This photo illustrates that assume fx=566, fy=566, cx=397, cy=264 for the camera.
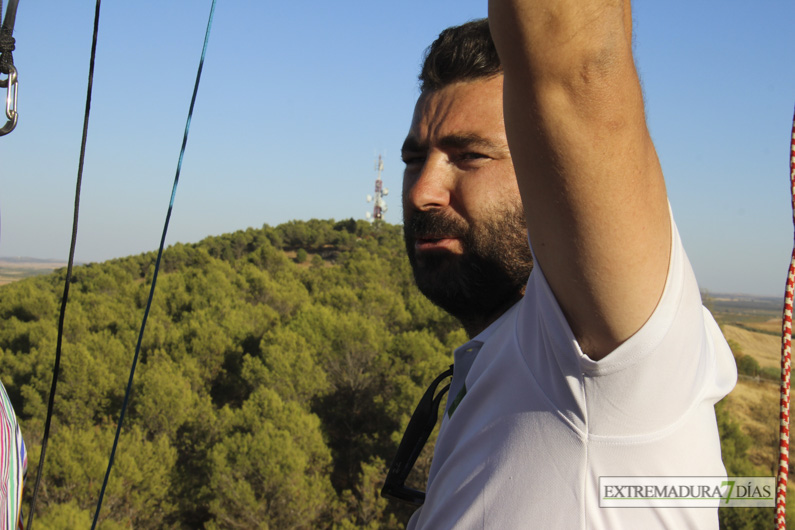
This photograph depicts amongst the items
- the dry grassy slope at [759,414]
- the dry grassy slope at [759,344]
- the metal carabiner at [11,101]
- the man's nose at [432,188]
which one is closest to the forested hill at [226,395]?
the dry grassy slope at [759,414]

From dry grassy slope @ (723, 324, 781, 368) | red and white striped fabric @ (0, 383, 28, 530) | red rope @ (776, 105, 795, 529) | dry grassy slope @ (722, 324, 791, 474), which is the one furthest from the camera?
dry grassy slope @ (723, 324, 781, 368)

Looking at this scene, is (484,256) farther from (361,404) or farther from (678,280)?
(361,404)

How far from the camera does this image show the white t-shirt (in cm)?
62

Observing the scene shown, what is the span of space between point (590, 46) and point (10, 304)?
24991mm

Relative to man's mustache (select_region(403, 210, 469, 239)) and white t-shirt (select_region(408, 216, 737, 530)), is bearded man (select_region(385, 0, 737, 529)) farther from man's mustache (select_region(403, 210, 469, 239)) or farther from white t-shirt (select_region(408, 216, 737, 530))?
man's mustache (select_region(403, 210, 469, 239))

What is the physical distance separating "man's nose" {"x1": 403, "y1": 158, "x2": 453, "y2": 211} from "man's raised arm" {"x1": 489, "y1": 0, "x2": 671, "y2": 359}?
58cm

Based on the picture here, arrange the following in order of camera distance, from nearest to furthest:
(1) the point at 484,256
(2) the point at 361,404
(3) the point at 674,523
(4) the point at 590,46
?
1. (4) the point at 590,46
2. (3) the point at 674,523
3. (1) the point at 484,256
4. (2) the point at 361,404

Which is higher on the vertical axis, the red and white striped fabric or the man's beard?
the man's beard

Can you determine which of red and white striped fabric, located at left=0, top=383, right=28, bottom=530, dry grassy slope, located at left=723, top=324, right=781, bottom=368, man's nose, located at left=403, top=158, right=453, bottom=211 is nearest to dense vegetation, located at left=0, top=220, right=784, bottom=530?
red and white striped fabric, located at left=0, top=383, right=28, bottom=530

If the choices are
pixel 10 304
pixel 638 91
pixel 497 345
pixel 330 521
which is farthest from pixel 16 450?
pixel 10 304

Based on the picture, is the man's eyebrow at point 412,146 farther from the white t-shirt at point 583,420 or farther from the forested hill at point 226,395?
the forested hill at point 226,395

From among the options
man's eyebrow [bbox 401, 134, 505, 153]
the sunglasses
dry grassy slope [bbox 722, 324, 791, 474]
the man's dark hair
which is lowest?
dry grassy slope [bbox 722, 324, 791, 474]

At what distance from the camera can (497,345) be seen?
2.99 ft

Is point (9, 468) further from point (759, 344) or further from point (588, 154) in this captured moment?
point (759, 344)
